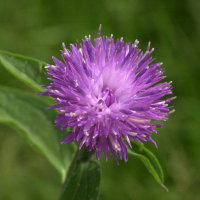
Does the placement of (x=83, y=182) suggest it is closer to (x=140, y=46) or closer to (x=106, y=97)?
(x=106, y=97)

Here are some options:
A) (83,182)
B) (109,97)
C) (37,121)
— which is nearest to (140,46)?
(37,121)

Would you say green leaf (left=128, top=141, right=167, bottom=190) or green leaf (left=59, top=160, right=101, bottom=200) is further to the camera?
green leaf (left=59, top=160, right=101, bottom=200)

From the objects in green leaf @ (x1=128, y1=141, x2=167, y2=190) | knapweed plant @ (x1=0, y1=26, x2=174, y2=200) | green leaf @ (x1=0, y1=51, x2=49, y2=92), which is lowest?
green leaf @ (x1=128, y1=141, x2=167, y2=190)

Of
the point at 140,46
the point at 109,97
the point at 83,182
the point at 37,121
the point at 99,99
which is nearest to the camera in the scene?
the point at 99,99

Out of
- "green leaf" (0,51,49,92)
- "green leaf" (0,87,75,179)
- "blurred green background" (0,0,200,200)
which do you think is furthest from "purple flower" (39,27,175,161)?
"blurred green background" (0,0,200,200)

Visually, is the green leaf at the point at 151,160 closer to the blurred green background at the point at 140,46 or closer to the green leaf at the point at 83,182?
the green leaf at the point at 83,182

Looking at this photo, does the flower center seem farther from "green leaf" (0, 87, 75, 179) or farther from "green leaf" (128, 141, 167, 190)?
"green leaf" (0, 87, 75, 179)

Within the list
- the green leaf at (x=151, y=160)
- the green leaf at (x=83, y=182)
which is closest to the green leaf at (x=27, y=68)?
the green leaf at (x=83, y=182)

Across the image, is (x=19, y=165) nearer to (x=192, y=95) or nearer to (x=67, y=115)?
(x=67, y=115)
